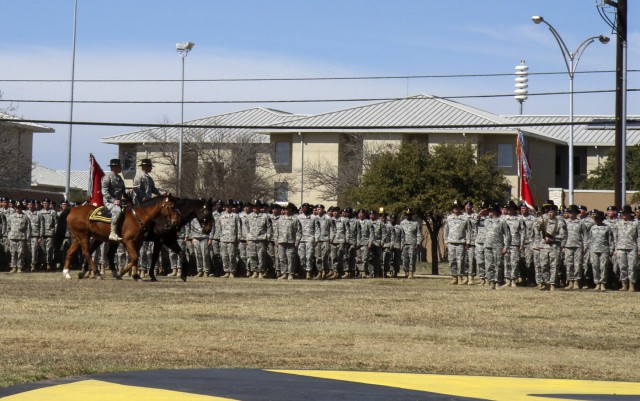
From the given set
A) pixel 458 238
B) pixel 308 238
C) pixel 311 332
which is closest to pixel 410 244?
pixel 308 238

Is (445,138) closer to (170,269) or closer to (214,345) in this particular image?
(170,269)

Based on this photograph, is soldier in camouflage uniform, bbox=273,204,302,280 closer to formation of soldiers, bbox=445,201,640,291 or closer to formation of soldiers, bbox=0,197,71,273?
formation of soldiers, bbox=445,201,640,291

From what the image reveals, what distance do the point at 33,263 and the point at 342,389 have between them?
24.5 metres

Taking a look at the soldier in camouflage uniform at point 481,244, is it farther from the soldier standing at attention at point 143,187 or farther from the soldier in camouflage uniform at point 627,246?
the soldier standing at attention at point 143,187

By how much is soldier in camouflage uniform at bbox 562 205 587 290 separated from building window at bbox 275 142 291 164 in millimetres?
52612

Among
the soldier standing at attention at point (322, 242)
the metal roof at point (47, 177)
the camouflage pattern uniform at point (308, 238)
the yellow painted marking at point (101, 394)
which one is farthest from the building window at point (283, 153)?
the yellow painted marking at point (101, 394)

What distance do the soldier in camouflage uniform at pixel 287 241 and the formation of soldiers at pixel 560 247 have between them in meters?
5.12

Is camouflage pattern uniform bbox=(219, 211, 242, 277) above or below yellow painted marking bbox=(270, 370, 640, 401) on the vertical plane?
above

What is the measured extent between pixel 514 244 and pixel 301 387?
18300 mm

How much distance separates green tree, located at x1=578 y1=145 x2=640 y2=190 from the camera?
62.3m

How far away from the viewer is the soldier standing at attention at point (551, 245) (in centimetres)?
2709

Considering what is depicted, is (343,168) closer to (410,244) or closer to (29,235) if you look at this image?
(410,244)

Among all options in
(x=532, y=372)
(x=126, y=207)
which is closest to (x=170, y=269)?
(x=126, y=207)

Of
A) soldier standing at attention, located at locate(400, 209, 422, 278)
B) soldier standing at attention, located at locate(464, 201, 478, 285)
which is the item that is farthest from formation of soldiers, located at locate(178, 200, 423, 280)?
soldier standing at attention, located at locate(464, 201, 478, 285)
